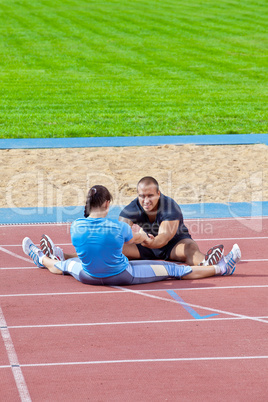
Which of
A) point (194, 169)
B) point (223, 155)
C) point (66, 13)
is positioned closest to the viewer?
point (194, 169)

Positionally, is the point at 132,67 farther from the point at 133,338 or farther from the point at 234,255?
the point at 133,338

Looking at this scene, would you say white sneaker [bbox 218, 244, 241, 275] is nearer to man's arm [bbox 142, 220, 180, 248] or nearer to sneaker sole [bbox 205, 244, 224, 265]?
sneaker sole [bbox 205, 244, 224, 265]

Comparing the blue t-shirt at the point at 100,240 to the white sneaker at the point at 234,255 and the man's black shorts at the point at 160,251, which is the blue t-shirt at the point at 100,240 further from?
the white sneaker at the point at 234,255

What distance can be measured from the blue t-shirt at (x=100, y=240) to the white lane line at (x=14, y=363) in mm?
1090

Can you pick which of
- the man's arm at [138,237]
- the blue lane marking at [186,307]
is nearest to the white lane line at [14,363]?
the man's arm at [138,237]

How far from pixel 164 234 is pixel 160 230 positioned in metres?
0.08

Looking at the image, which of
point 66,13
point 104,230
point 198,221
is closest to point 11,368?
point 104,230

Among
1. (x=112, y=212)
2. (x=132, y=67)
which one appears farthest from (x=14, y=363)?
(x=132, y=67)

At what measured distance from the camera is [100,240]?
263 inches

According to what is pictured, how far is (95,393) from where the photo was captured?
479cm

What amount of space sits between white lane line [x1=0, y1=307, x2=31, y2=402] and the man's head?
2100mm

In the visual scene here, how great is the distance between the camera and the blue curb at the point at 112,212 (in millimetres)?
9602

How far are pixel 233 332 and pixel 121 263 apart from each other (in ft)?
5.10

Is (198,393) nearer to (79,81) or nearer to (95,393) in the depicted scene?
(95,393)
